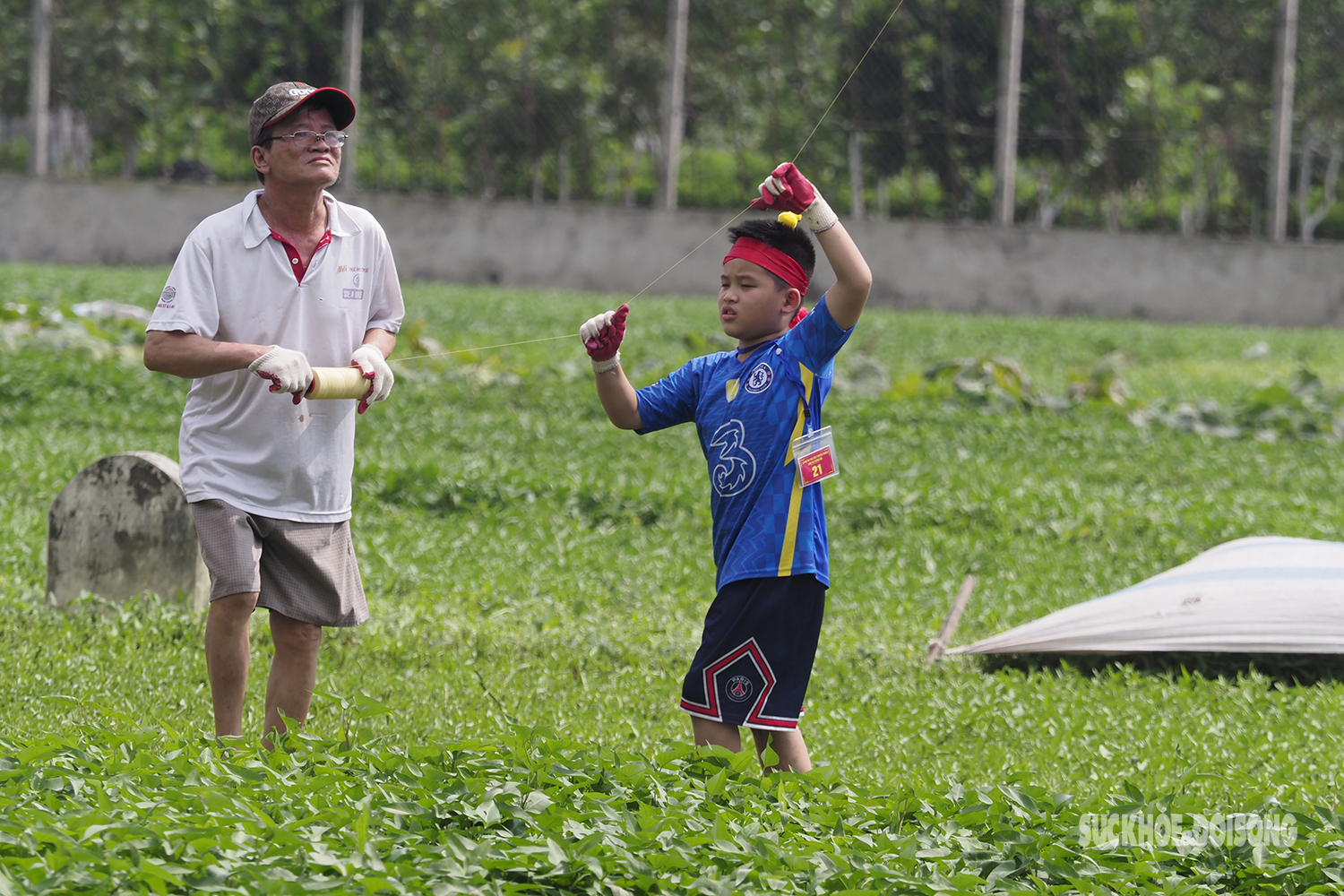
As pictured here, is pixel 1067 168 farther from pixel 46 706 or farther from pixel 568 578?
pixel 46 706

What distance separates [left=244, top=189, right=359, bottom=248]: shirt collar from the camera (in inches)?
151

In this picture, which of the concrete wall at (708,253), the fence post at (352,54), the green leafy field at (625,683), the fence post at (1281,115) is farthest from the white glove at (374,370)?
the fence post at (1281,115)

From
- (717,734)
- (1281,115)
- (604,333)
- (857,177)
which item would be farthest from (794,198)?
(1281,115)

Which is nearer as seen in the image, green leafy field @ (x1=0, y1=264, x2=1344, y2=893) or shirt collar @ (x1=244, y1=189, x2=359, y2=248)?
green leafy field @ (x1=0, y1=264, x2=1344, y2=893)

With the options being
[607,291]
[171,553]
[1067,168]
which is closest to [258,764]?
[171,553]

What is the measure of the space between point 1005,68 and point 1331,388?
5.67 metres

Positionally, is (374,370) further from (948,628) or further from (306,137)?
(948,628)

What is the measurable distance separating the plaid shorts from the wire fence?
482 inches


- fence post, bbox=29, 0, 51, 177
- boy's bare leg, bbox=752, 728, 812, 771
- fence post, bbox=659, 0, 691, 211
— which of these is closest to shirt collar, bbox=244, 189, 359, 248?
boy's bare leg, bbox=752, 728, 812, 771

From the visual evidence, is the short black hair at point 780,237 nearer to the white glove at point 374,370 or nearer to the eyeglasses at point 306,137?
the white glove at point 374,370

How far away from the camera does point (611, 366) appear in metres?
3.95

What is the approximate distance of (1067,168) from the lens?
623 inches

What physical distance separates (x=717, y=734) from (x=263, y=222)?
188cm

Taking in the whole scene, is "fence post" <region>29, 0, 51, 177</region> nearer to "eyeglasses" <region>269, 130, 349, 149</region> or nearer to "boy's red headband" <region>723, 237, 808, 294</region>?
"eyeglasses" <region>269, 130, 349, 149</region>
